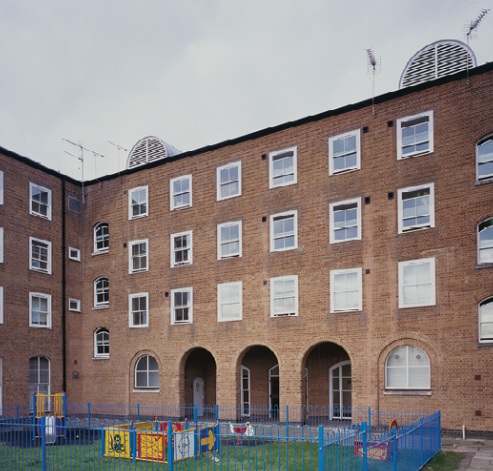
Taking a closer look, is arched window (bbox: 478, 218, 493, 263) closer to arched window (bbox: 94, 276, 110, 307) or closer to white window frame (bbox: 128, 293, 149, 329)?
white window frame (bbox: 128, 293, 149, 329)

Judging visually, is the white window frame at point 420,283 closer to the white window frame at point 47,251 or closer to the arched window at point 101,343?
the arched window at point 101,343

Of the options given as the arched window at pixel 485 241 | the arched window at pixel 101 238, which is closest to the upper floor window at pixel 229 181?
the arched window at pixel 101 238

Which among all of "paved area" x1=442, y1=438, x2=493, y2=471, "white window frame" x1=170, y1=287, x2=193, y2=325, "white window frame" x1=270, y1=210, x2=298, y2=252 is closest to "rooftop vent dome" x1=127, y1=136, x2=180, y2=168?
"white window frame" x1=170, y1=287, x2=193, y2=325

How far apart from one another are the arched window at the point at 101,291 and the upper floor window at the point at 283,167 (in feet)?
34.3

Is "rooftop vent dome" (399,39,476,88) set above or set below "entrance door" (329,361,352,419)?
above

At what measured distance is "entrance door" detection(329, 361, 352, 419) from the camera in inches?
956

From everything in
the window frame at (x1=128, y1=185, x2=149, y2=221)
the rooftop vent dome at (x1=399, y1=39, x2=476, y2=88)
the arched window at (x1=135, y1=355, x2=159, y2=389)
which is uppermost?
the rooftop vent dome at (x1=399, y1=39, x2=476, y2=88)

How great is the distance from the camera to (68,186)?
3055cm

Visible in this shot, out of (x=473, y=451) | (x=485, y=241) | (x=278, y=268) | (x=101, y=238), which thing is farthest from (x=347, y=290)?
(x=101, y=238)

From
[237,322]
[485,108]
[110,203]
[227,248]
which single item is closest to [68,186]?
[110,203]

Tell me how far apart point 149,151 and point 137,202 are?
3.86 metres

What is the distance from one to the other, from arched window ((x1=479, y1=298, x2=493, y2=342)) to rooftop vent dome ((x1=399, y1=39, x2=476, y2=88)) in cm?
883

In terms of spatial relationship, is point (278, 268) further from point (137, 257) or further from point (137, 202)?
point (137, 202)

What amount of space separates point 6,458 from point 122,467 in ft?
11.2
